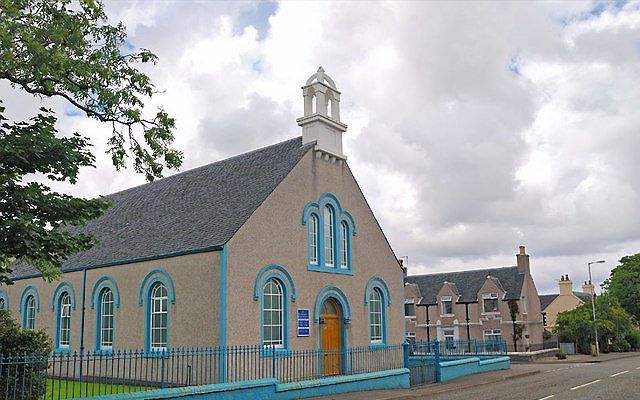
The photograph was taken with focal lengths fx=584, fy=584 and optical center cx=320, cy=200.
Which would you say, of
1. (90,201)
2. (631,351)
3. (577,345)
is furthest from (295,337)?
(631,351)

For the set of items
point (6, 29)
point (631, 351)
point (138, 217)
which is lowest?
point (631, 351)

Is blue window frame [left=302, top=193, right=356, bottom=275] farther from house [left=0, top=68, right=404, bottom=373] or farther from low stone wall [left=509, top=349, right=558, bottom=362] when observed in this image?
low stone wall [left=509, top=349, right=558, bottom=362]

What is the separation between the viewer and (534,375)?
95.1 ft

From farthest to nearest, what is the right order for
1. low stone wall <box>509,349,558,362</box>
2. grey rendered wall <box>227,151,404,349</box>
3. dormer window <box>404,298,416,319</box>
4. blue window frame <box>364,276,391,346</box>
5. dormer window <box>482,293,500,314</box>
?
dormer window <box>404,298,416,319</box> → dormer window <box>482,293,500,314</box> → low stone wall <box>509,349,558,362</box> → blue window frame <box>364,276,391,346</box> → grey rendered wall <box>227,151,404,349</box>

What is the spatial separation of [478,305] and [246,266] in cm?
4081

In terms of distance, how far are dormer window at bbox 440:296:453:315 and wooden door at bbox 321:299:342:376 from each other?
3660 centimetres

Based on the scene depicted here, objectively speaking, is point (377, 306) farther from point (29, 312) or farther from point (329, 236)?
point (29, 312)

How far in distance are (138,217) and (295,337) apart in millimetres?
10516

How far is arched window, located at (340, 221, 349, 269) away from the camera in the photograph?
24.2 m

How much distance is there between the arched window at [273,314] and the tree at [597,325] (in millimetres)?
37508

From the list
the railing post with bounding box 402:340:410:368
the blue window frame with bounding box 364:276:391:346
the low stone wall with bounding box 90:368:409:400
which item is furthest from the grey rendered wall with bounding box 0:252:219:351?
the railing post with bounding box 402:340:410:368

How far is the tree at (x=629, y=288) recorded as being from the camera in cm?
6581

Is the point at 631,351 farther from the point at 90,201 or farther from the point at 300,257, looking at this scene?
the point at 90,201

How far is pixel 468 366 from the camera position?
27.6 m
